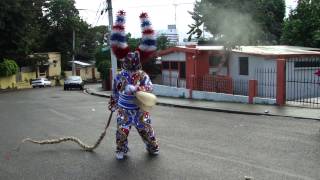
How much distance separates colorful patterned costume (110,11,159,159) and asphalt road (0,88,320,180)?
1.59 feet

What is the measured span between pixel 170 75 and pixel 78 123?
1613 centimetres

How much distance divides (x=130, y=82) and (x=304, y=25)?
2740 centimetres

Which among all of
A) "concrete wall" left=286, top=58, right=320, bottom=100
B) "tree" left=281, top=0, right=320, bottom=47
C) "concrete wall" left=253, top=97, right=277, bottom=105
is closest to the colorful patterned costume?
"concrete wall" left=253, top=97, right=277, bottom=105

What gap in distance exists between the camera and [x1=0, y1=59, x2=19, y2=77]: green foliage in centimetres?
5538

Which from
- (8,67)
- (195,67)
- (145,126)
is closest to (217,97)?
(195,67)

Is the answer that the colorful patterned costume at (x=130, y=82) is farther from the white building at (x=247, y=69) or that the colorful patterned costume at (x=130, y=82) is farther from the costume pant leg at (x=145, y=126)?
the white building at (x=247, y=69)

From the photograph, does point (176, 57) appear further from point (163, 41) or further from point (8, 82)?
point (8, 82)

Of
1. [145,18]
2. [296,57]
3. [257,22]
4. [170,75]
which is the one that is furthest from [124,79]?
[257,22]

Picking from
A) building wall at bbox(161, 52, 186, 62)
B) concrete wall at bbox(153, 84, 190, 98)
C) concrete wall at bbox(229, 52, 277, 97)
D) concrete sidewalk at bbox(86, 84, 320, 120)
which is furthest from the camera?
building wall at bbox(161, 52, 186, 62)

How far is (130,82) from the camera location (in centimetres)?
852

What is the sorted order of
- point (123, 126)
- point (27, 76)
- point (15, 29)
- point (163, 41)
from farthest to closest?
point (27, 76) < point (15, 29) < point (163, 41) < point (123, 126)

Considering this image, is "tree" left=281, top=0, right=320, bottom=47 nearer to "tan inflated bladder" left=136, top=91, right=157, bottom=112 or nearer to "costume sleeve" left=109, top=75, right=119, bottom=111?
"costume sleeve" left=109, top=75, right=119, bottom=111

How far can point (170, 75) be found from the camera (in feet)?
99.6

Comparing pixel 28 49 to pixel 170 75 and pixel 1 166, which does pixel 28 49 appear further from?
pixel 1 166
